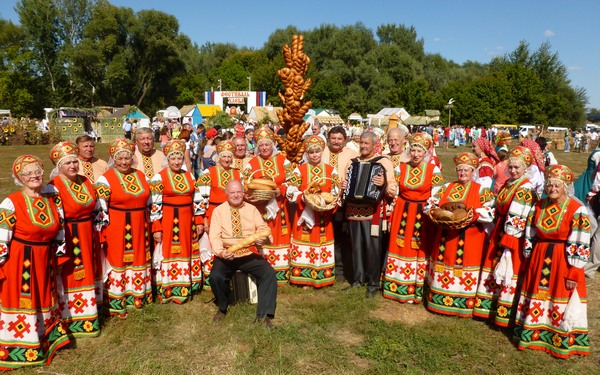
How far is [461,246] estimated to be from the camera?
517 cm

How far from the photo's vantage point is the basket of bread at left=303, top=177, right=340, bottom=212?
5531 mm

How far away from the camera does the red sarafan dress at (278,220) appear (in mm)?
6219

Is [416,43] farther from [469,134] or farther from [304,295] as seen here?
[304,295]

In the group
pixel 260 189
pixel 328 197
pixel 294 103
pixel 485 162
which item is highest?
pixel 294 103

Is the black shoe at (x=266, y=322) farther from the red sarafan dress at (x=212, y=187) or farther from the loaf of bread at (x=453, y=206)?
the loaf of bread at (x=453, y=206)

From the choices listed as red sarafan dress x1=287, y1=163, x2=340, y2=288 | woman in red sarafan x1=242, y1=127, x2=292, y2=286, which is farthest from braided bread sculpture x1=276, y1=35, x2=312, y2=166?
red sarafan dress x1=287, y1=163, x2=340, y2=288

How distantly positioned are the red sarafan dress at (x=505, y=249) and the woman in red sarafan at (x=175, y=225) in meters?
3.55

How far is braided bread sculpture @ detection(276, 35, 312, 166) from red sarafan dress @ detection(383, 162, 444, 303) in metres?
2.10

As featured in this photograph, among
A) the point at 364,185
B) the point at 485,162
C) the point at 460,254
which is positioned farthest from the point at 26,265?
the point at 485,162

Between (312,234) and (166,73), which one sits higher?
(166,73)

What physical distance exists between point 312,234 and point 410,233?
1.32 metres

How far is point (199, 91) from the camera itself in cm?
7525

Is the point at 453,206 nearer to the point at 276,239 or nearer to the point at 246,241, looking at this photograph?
the point at 246,241

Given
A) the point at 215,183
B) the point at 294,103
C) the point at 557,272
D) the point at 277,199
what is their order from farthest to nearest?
the point at 294,103
the point at 277,199
the point at 215,183
the point at 557,272
